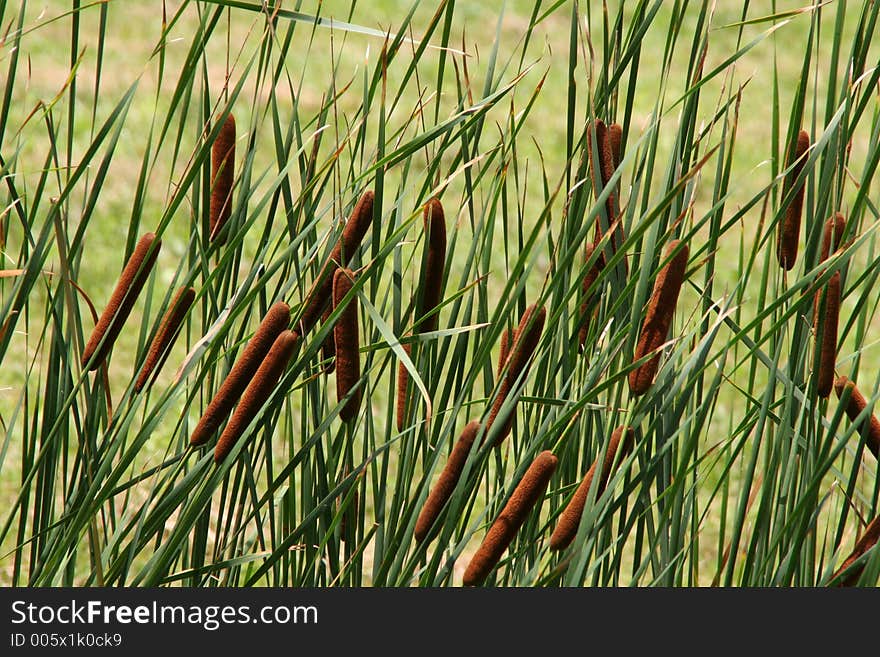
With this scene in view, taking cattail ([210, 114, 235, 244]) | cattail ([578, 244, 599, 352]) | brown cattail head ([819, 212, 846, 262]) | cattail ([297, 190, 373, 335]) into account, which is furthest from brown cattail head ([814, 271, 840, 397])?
cattail ([210, 114, 235, 244])

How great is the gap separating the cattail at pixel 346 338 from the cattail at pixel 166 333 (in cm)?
15

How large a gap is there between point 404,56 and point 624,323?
5393mm

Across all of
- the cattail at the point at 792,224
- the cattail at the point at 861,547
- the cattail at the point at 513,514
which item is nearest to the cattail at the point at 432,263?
the cattail at the point at 513,514

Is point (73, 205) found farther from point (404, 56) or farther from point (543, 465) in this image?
point (543, 465)

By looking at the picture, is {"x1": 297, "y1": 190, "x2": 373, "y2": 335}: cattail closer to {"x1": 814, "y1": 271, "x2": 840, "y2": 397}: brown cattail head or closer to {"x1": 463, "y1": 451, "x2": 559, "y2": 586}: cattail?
{"x1": 463, "y1": 451, "x2": 559, "y2": 586}: cattail

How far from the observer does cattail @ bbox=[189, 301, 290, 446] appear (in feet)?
2.93

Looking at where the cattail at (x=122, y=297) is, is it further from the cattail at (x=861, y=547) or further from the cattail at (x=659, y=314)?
the cattail at (x=861, y=547)

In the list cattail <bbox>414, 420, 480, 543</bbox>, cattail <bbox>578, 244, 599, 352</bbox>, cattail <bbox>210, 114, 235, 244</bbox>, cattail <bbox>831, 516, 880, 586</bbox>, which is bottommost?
cattail <bbox>831, 516, 880, 586</bbox>

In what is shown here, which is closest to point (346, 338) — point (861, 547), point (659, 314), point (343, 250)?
point (343, 250)

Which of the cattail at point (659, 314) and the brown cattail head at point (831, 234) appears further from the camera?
the brown cattail head at point (831, 234)

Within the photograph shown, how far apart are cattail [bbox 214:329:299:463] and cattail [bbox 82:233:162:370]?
169 millimetres

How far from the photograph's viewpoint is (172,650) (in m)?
0.98

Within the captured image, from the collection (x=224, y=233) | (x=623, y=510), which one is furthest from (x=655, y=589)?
(x=224, y=233)

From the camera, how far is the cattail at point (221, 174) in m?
1.06
